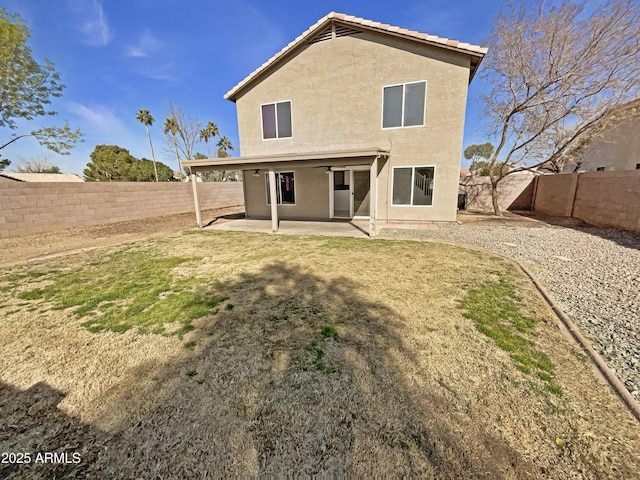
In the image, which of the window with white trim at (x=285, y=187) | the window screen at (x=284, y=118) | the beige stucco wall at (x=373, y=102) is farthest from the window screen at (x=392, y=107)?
the window with white trim at (x=285, y=187)

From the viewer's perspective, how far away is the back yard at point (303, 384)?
1.73m

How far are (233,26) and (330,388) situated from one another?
47.6 ft

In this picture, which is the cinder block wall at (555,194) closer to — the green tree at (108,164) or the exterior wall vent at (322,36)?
the exterior wall vent at (322,36)

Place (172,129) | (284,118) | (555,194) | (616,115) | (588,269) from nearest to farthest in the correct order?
(588,269) → (616,115) → (284,118) → (555,194) → (172,129)

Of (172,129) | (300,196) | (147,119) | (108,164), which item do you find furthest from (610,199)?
(147,119)

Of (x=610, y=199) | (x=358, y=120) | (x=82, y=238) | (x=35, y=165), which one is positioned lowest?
(x=82, y=238)

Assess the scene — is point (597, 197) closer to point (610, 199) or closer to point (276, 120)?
point (610, 199)

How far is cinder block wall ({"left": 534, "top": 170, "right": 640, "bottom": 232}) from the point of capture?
7945 millimetres

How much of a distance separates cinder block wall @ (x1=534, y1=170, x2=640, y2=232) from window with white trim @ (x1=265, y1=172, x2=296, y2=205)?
1160 cm

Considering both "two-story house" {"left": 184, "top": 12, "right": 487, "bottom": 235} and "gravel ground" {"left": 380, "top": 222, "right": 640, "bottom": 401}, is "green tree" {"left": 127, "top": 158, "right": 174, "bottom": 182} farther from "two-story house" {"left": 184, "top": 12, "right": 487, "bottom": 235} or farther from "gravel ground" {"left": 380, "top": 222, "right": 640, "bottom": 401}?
"gravel ground" {"left": 380, "top": 222, "right": 640, "bottom": 401}

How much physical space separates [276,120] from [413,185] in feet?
21.9

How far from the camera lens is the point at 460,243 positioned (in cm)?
723

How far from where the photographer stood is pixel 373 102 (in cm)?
1009

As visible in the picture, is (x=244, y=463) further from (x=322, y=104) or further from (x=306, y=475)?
(x=322, y=104)
